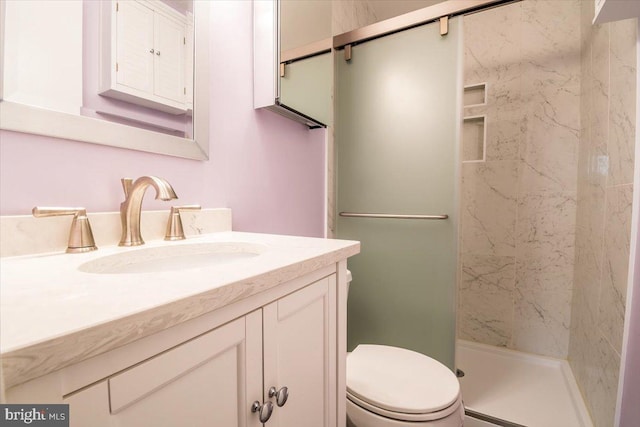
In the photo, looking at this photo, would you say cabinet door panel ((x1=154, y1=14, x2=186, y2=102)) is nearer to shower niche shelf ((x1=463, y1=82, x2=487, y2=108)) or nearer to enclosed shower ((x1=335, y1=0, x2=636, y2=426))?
enclosed shower ((x1=335, y1=0, x2=636, y2=426))

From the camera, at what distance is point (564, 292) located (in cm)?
178

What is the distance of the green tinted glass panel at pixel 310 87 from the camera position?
4.00ft

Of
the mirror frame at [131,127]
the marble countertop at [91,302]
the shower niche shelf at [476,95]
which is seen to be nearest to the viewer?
the marble countertop at [91,302]

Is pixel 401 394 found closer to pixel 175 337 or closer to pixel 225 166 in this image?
pixel 175 337

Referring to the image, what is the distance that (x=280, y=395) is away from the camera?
0.48 m

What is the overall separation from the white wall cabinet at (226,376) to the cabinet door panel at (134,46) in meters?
0.70

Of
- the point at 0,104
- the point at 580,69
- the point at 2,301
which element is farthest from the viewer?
the point at 580,69

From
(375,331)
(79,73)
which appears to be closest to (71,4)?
(79,73)

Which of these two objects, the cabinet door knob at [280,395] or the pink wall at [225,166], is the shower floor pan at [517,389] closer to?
the pink wall at [225,166]

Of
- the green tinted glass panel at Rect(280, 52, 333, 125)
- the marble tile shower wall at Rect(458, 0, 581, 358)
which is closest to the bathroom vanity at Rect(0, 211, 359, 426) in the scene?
the green tinted glass panel at Rect(280, 52, 333, 125)

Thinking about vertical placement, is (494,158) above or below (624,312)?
above

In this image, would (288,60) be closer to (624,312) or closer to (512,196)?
(624,312)

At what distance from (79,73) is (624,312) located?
5.61ft

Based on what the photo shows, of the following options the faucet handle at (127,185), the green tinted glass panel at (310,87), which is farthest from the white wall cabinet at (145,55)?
the green tinted glass panel at (310,87)
